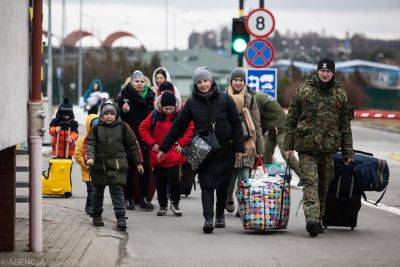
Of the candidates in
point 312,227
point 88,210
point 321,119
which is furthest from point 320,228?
point 88,210

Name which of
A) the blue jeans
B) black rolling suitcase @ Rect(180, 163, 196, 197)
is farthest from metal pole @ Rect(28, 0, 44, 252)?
black rolling suitcase @ Rect(180, 163, 196, 197)

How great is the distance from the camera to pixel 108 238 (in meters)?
11.7

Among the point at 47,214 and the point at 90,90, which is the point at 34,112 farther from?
the point at 90,90

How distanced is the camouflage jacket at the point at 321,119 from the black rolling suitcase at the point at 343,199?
0.29 meters

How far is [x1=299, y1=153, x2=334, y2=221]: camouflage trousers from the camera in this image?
12.0 meters

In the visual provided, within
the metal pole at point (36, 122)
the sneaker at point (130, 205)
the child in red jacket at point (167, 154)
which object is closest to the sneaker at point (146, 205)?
the sneaker at point (130, 205)

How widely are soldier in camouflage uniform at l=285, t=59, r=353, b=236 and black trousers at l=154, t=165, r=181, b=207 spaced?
7.73 feet

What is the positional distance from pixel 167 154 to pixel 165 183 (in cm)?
44

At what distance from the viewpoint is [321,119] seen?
12023 mm

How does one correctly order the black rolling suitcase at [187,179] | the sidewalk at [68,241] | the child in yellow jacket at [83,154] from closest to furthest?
the sidewalk at [68,241]
the child in yellow jacket at [83,154]
the black rolling suitcase at [187,179]

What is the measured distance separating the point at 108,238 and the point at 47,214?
6.56 ft

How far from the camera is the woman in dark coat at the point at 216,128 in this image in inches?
492

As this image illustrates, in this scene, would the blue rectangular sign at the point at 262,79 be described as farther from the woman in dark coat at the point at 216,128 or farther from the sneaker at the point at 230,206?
the woman in dark coat at the point at 216,128

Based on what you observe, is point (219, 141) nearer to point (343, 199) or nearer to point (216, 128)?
point (216, 128)
